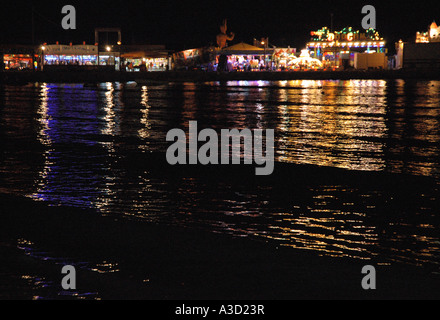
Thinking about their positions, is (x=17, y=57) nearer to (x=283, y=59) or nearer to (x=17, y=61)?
(x=17, y=61)

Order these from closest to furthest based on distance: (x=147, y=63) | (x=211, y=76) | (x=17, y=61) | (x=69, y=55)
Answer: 1. (x=211, y=76)
2. (x=69, y=55)
3. (x=147, y=63)
4. (x=17, y=61)

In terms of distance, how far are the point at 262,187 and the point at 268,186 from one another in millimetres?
131

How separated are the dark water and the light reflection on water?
0.02 m

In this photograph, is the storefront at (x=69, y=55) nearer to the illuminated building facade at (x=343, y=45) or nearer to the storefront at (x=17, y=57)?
the storefront at (x=17, y=57)

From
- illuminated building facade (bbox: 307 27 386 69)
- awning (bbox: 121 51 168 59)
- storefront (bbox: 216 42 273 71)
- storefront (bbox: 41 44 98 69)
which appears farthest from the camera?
illuminated building facade (bbox: 307 27 386 69)

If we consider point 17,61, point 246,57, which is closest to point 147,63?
point 246,57

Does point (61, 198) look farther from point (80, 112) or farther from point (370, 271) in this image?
point (80, 112)

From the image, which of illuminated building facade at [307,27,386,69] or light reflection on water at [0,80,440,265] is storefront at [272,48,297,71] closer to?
illuminated building facade at [307,27,386,69]

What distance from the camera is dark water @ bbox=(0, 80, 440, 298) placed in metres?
6.52

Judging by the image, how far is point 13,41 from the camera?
7988 centimetres

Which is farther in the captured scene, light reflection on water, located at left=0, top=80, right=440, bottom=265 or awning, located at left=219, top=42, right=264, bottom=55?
awning, located at left=219, top=42, right=264, bottom=55

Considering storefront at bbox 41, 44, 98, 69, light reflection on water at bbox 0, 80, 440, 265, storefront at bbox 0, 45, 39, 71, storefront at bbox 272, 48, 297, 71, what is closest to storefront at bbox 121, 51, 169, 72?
storefront at bbox 41, 44, 98, 69

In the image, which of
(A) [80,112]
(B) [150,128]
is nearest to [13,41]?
(A) [80,112]

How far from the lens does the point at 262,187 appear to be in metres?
9.09
